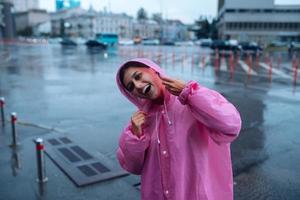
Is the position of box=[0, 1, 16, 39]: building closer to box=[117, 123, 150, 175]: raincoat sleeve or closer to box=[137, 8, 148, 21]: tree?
box=[137, 8, 148, 21]: tree

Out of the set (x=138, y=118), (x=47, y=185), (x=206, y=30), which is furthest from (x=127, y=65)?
(x=206, y=30)

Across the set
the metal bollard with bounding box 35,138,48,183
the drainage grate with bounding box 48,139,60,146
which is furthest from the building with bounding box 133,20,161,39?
the metal bollard with bounding box 35,138,48,183

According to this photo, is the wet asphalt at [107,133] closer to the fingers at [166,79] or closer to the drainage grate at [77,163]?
the drainage grate at [77,163]

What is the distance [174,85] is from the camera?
5.80ft

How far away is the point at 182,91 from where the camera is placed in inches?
68.4

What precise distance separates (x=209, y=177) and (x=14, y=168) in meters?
4.22

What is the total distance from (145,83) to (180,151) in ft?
1.39

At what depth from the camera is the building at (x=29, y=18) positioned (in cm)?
14838

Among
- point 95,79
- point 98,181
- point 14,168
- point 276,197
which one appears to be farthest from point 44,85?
point 276,197

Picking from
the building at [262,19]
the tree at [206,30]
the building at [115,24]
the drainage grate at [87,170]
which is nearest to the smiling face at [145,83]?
the drainage grate at [87,170]

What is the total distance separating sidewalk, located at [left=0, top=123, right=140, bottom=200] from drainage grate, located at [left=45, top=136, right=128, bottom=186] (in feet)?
0.33

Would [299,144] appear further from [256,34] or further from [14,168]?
[256,34]

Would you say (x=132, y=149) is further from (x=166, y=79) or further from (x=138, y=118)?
(x=166, y=79)

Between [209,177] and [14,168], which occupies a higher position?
[209,177]
